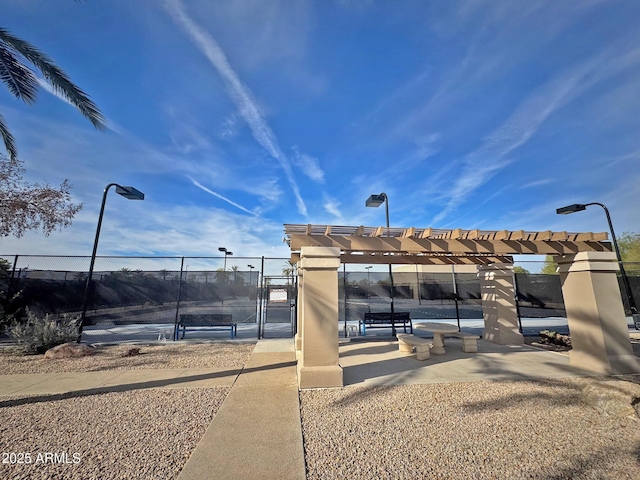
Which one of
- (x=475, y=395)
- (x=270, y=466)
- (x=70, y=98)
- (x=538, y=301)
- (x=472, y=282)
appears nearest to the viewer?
(x=270, y=466)

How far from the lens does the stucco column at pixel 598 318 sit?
6.08 meters

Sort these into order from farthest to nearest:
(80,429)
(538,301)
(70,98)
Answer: (538,301), (70,98), (80,429)

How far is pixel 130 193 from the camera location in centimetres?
958

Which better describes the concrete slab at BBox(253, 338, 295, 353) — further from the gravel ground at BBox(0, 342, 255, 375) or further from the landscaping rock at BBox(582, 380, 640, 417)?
the landscaping rock at BBox(582, 380, 640, 417)

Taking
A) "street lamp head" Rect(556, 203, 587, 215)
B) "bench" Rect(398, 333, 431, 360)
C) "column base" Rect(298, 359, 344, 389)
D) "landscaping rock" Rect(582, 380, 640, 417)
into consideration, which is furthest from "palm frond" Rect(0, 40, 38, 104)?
"street lamp head" Rect(556, 203, 587, 215)

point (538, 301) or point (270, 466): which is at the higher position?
point (538, 301)

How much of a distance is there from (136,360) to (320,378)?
516 cm

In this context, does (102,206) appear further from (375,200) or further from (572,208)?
(572,208)

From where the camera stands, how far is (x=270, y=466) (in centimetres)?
285

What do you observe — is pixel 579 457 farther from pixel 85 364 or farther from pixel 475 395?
pixel 85 364

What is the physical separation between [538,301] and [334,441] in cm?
1351

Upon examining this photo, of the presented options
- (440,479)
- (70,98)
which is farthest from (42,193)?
(440,479)

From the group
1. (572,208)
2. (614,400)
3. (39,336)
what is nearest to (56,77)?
(39,336)

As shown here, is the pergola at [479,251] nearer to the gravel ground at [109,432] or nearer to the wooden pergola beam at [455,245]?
the wooden pergola beam at [455,245]
